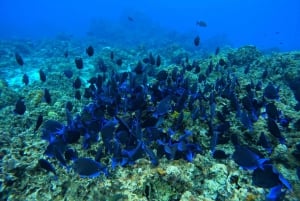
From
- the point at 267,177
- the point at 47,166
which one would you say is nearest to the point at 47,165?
the point at 47,166

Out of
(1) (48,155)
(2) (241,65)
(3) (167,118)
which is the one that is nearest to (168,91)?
(3) (167,118)

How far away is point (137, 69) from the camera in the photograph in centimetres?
734

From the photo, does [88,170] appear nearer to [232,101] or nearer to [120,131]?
[120,131]

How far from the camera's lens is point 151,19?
2035 inches

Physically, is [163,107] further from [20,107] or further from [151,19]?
[151,19]

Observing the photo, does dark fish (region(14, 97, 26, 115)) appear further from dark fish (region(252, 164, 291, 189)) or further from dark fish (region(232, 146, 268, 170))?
dark fish (region(252, 164, 291, 189))

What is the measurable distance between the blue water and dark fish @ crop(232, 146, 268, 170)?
38155 mm

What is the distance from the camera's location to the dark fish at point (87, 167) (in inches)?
132

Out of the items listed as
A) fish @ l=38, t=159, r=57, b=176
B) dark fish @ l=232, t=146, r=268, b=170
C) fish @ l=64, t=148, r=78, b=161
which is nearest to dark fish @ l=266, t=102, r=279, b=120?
dark fish @ l=232, t=146, r=268, b=170

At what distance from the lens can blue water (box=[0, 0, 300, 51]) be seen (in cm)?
4724

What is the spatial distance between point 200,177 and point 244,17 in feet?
629

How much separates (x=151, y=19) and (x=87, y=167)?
166 feet

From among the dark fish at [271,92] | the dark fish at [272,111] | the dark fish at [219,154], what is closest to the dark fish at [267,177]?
the dark fish at [219,154]

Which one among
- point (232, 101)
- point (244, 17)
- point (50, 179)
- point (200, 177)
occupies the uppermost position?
point (244, 17)
